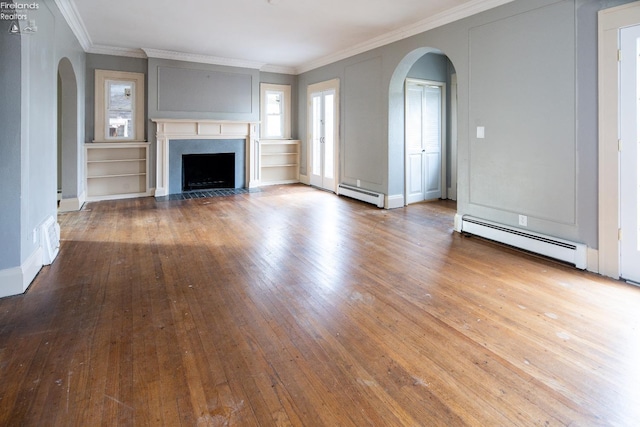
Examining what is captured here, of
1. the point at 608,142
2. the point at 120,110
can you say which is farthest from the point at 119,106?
the point at 608,142

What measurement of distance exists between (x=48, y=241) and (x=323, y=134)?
5784 mm

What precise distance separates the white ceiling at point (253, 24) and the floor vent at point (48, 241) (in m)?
2.72

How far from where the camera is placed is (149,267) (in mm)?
3623

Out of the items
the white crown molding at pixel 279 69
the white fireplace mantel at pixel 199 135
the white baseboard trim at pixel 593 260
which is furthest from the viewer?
the white crown molding at pixel 279 69

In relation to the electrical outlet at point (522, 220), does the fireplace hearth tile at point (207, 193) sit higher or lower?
higher

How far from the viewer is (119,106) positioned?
7.39 metres

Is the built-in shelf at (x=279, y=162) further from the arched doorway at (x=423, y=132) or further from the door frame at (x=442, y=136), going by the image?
the door frame at (x=442, y=136)

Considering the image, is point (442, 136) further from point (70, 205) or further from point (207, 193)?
point (70, 205)

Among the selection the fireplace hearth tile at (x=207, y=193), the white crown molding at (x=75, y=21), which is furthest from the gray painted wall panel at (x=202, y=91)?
the fireplace hearth tile at (x=207, y=193)

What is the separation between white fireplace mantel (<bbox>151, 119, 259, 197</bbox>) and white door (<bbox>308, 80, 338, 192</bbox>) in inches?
52.2

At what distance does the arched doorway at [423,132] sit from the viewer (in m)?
6.32

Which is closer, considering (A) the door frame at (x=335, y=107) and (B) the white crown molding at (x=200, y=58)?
(B) the white crown molding at (x=200, y=58)

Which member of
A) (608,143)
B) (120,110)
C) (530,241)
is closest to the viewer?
(608,143)

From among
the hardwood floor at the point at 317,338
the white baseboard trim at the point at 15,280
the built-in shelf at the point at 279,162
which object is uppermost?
the built-in shelf at the point at 279,162
